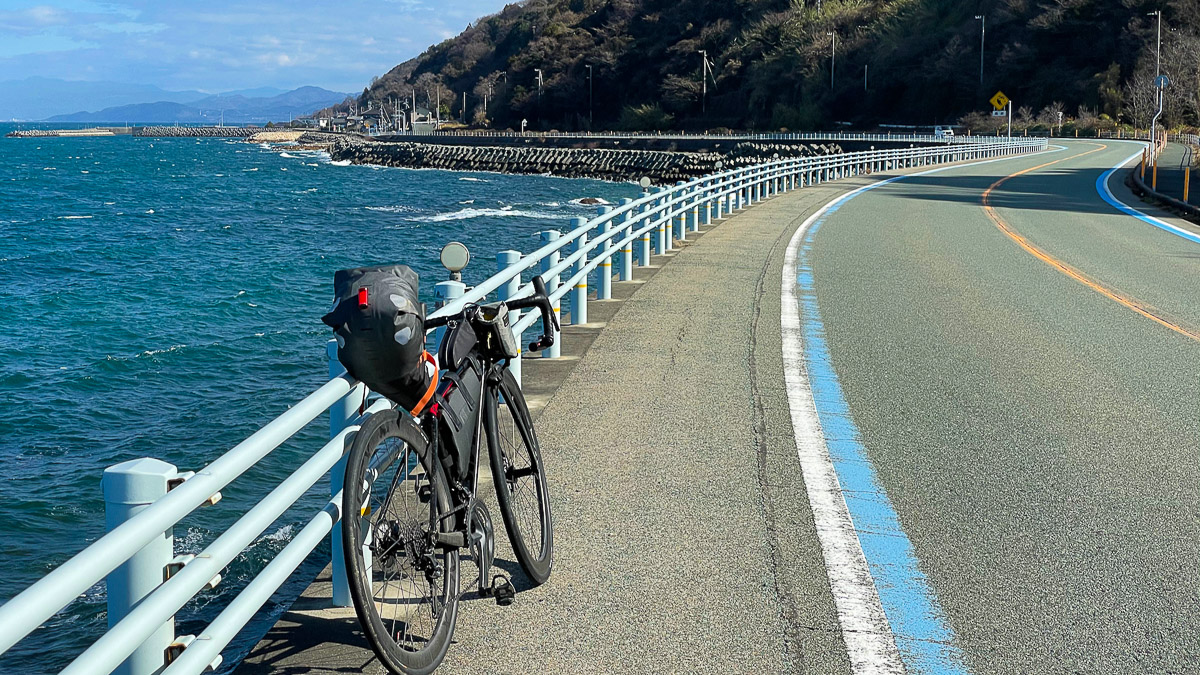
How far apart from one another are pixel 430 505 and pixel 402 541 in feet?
0.55

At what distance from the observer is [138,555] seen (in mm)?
3006

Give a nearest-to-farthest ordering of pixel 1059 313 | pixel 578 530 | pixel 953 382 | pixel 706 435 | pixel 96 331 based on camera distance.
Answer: pixel 578 530
pixel 706 435
pixel 953 382
pixel 1059 313
pixel 96 331

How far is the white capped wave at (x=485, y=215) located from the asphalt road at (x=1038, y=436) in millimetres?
37362

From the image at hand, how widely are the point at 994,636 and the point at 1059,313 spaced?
8245 millimetres

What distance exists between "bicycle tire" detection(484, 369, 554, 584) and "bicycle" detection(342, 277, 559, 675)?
0.04ft

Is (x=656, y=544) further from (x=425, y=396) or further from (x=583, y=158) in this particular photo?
(x=583, y=158)

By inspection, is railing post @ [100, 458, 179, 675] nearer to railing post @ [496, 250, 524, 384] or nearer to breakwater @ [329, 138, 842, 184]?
railing post @ [496, 250, 524, 384]

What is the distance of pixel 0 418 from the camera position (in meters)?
17.5

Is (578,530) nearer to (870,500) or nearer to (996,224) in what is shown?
(870,500)

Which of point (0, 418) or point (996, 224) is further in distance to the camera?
point (996, 224)

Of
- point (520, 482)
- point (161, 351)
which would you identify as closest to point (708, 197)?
point (161, 351)

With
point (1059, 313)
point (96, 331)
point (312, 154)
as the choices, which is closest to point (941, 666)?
point (1059, 313)

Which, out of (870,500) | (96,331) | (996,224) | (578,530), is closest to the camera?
(578,530)

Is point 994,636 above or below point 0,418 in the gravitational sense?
above
